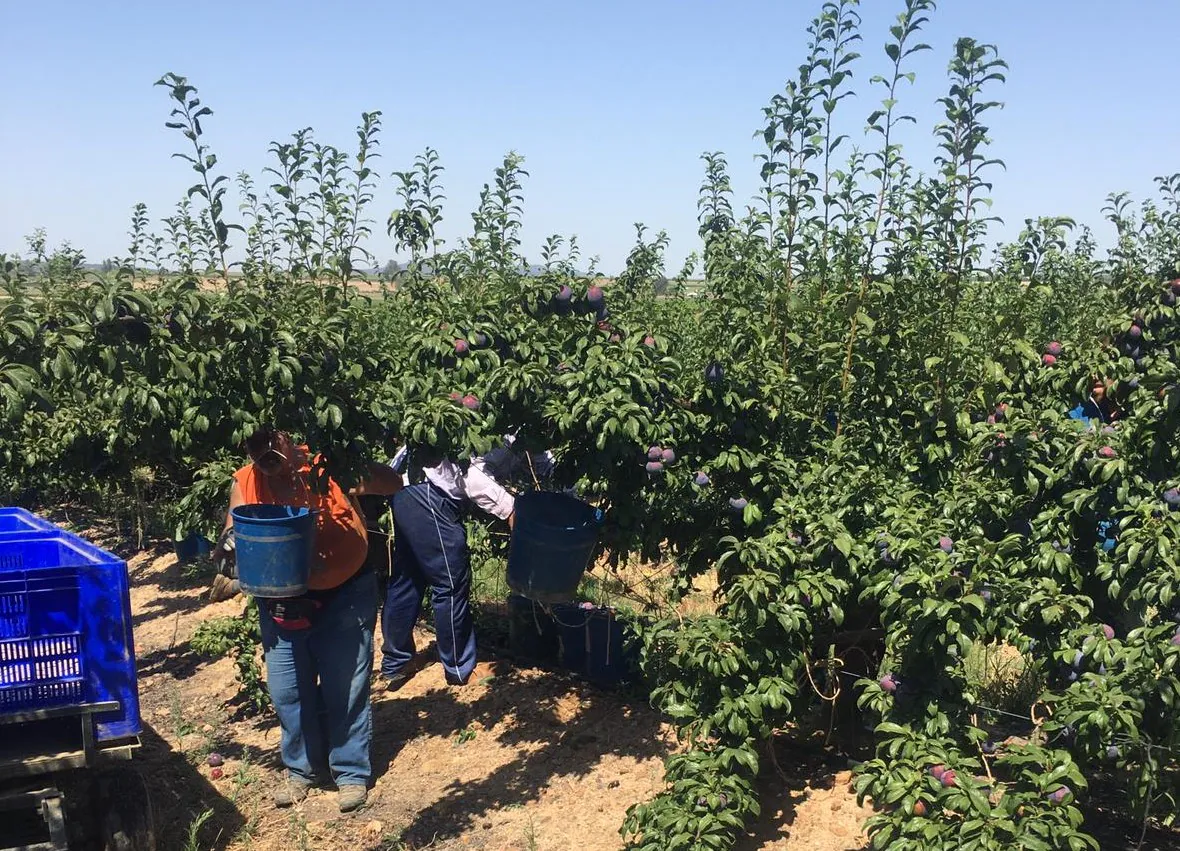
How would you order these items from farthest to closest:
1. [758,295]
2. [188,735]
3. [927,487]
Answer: [188,735] < [758,295] < [927,487]

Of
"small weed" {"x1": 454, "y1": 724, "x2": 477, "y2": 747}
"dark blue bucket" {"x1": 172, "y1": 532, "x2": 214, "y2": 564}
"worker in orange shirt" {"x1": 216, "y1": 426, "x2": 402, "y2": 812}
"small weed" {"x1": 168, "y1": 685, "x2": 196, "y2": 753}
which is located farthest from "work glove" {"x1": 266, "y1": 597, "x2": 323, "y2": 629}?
"dark blue bucket" {"x1": 172, "y1": 532, "x2": 214, "y2": 564}

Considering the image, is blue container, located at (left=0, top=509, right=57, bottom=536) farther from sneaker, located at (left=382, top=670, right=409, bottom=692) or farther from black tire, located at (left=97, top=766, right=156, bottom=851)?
sneaker, located at (left=382, top=670, right=409, bottom=692)

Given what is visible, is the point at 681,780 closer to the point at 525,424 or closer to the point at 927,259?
the point at 525,424

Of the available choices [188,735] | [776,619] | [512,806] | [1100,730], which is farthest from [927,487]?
[188,735]

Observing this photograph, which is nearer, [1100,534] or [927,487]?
[1100,534]

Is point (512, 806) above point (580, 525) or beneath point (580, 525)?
beneath

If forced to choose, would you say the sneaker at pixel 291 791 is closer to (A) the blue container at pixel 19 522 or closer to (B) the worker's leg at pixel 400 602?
(B) the worker's leg at pixel 400 602

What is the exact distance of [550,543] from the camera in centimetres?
396

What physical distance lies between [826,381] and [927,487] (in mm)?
560

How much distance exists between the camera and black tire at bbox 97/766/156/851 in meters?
3.21

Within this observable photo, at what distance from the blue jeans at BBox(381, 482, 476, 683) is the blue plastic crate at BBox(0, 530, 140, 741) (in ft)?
6.66

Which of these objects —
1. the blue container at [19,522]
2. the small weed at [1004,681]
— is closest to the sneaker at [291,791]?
the blue container at [19,522]

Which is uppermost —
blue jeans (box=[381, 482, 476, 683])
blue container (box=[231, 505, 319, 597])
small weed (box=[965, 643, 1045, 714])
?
blue container (box=[231, 505, 319, 597])

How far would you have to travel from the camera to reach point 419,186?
6133 mm
